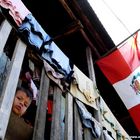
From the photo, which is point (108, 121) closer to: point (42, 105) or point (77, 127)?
point (77, 127)

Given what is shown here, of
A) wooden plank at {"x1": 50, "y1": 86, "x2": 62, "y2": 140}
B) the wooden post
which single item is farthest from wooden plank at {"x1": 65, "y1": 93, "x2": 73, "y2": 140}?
the wooden post

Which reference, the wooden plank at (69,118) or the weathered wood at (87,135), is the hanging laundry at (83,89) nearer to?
the wooden plank at (69,118)

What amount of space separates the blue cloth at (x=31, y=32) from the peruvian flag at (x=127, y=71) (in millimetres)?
2662

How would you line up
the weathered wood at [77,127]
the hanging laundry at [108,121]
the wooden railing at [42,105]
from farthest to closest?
the hanging laundry at [108,121] < the weathered wood at [77,127] < the wooden railing at [42,105]

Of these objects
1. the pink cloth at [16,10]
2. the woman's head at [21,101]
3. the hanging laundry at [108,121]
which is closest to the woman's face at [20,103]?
the woman's head at [21,101]

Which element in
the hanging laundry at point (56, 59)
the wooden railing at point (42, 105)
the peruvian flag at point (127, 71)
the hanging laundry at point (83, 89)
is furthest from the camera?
the peruvian flag at point (127, 71)

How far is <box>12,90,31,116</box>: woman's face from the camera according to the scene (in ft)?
12.3

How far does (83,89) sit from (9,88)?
2.29 metres

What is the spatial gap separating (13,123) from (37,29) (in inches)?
62.0

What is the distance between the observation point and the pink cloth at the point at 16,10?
3457 mm

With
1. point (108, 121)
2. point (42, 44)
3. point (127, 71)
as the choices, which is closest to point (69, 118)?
point (42, 44)

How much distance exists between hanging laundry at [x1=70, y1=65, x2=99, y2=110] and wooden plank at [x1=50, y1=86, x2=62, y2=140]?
0.53m

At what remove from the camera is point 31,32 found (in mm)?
3822

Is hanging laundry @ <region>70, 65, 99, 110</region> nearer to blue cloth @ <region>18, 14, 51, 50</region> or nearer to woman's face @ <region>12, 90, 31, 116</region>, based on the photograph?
woman's face @ <region>12, 90, 31, 116</region>
